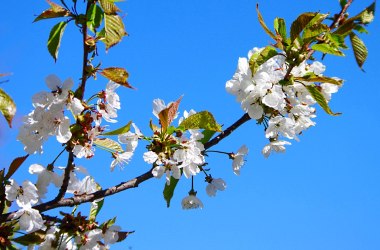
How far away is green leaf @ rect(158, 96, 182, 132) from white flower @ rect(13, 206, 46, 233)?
80 cm

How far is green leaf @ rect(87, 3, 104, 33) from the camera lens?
102 inches

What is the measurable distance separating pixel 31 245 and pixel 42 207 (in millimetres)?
289

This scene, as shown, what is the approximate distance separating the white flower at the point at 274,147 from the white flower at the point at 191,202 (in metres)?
0.55

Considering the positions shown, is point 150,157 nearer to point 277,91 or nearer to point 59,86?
point 59,86

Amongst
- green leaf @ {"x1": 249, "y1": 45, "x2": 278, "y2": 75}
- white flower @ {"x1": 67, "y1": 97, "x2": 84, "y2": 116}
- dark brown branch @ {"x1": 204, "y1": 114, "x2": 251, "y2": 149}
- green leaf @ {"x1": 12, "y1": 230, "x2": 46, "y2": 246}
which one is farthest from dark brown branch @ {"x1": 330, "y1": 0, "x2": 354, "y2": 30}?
green leaf @ {"x1": 12, "y1": 230, "x2": 46, "y2": 246}

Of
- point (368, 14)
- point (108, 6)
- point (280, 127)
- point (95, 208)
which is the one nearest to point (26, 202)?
point (95, 208)

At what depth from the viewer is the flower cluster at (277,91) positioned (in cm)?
286

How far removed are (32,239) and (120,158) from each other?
66 cm

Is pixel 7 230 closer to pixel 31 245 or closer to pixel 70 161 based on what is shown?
pixel 31 245

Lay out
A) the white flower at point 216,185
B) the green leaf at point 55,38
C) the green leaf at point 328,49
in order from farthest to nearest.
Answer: the white flower at point 216,185 < the green leaf at point 328,49 < the green leaf at point 55,38

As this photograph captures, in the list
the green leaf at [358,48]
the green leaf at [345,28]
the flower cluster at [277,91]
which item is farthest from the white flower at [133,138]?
the green leaf at [358,48]

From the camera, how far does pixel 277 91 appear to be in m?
2.84

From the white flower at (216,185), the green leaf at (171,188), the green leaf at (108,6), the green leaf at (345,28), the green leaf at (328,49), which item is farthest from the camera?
the white flower at (216,185)

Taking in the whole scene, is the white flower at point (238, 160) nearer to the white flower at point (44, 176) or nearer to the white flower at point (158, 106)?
the white flower at point (158, 106)
